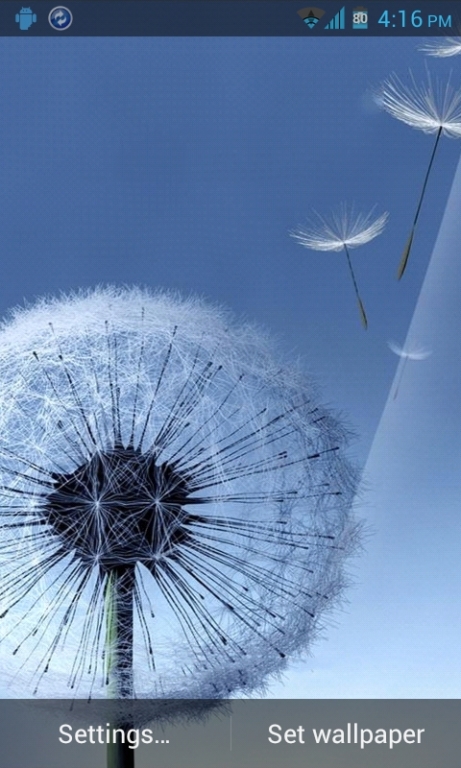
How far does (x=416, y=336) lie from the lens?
1.44m

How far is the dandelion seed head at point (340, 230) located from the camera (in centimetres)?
145

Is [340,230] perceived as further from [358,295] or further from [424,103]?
[424,103]

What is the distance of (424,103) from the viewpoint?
1432mm

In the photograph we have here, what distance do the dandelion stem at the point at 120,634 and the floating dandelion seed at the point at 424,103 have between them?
0.81 meters

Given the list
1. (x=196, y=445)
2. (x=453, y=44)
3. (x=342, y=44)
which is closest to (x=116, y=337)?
(x=196, y=445)
